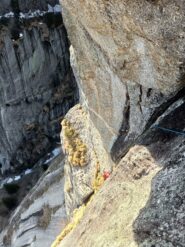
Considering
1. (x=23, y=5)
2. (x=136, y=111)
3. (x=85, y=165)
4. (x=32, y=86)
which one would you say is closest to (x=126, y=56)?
(x=136, y=111)

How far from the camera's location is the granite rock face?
38.9 meters

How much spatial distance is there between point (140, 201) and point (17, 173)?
3143 cm

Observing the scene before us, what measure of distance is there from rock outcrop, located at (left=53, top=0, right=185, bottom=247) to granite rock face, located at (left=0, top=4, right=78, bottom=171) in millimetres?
23683

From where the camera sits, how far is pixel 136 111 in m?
13.9

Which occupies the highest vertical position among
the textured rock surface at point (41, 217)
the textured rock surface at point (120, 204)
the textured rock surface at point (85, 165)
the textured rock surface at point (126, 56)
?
the textured rock surface at point (126, 56)

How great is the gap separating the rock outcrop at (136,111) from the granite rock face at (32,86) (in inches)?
932

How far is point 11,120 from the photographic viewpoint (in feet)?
133

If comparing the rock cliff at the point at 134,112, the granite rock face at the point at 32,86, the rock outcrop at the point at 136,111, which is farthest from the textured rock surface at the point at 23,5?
the rock outcrop at the point at 136,111

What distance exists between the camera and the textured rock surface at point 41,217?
2667 cm

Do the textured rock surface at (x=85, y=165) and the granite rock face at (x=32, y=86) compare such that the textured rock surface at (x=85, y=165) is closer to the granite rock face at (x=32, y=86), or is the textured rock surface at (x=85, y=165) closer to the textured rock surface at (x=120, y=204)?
the textured rock surface at (x=120, y=204)

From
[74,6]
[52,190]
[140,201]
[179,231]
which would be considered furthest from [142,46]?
[52,190]

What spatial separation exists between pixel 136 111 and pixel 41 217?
15376mm

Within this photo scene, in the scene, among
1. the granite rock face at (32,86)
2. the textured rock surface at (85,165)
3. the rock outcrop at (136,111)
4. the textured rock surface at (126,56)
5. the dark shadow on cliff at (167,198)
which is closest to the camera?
the dark shadow on cliff at (167,198)

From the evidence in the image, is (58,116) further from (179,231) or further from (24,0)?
(179,231)
